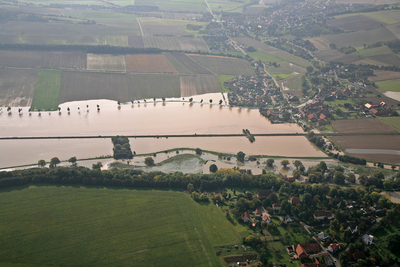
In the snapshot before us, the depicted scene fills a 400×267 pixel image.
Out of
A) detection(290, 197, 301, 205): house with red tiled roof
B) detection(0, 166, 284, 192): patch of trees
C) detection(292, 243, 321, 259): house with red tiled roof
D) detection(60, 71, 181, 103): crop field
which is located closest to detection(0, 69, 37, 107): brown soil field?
detection(60, 71, 181, 103): crop field

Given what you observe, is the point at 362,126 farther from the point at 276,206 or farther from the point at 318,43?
the point at 318,43

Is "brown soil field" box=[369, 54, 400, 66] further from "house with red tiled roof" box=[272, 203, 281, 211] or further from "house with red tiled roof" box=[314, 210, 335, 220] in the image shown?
"house with red tiled roof" box=[272, 203, 281, 211]

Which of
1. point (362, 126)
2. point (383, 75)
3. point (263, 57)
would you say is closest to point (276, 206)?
point (362, 126)

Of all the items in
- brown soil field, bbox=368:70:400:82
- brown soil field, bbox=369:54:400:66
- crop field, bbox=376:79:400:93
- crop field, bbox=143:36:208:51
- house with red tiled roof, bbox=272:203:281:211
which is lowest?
house with red tiled roof, bbox=272:203:281:211

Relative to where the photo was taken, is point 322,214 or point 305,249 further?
point 322,214

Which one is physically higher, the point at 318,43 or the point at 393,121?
the point at 318,43

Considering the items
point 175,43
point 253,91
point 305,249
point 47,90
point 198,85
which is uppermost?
point 175,43
